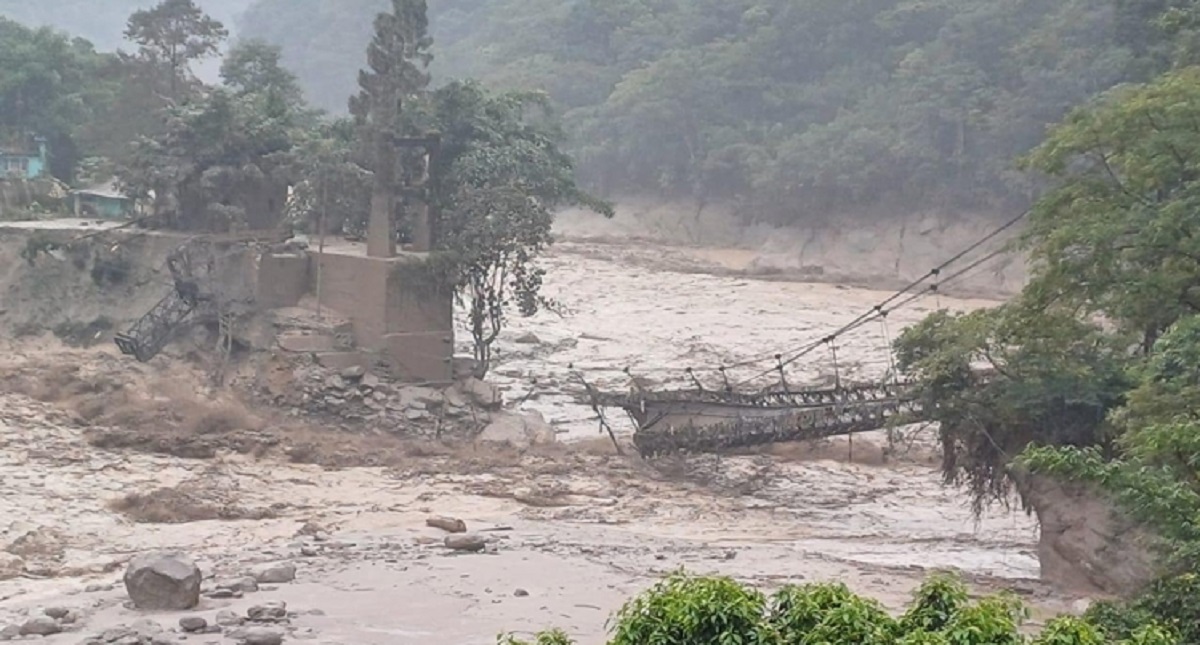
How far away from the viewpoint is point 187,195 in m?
30.3

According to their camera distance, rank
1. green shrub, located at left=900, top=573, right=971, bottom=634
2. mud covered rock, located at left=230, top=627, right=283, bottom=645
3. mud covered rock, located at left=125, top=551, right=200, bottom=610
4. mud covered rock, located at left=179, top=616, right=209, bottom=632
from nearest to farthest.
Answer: green shrub, located at left=900, top=573, right=971, bottom=634, mud covered rock, located at left=230, top=627, right=283, bottom=645, mud covered rock, located at left=179, top=616, right=209, bottom=632, mud covered rock, located at left=125, top=551, right=200, bottom=610

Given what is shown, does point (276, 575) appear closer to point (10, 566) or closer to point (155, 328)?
point (10, 566)

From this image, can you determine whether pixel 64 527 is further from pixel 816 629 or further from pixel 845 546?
pixel 816 629

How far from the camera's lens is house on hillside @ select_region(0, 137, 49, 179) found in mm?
40469

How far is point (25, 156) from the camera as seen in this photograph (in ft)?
136

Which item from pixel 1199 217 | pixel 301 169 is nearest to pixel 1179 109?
pixel 1199 217

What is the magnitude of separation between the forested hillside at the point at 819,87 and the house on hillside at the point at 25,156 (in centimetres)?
2827

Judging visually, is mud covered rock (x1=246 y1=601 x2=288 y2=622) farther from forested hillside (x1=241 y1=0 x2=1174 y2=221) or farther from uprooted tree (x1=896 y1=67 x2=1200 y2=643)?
forested hillside (x1=241 y1=0 x2=1174 y2=221)

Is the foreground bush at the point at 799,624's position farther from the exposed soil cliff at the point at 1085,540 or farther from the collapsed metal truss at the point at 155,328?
the collapsed metal truss at the point at 155,328

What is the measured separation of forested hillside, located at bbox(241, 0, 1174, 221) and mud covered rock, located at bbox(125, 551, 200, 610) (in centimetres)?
2890

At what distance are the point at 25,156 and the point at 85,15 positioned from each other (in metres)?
113

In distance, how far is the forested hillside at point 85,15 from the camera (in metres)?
137

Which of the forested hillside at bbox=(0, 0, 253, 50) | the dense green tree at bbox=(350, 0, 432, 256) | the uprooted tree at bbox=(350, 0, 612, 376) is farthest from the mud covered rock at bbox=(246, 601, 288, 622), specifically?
the forested hillside at bbox=(0, 0, 253, 50)

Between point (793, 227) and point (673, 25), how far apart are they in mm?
16288
